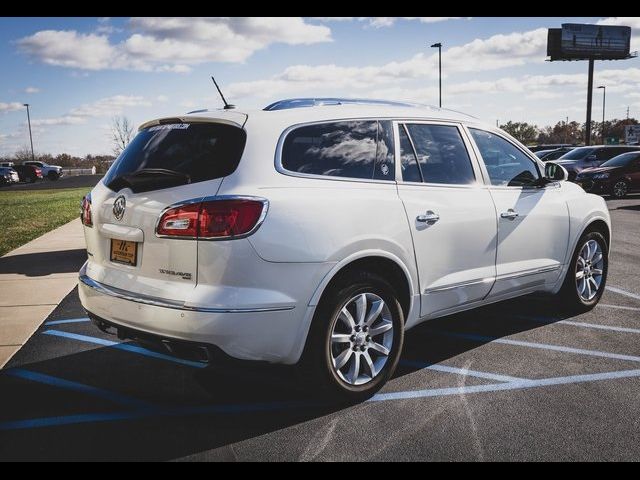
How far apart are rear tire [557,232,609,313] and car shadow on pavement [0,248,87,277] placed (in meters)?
6.18

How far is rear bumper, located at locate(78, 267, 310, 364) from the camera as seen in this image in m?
3.13

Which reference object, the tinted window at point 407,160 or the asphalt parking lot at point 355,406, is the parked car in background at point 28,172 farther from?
the tinted window at point 407,160

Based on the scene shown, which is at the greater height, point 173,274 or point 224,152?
point 224,152

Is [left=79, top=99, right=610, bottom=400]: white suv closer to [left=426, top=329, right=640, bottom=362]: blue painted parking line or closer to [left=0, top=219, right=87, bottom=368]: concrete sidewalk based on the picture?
[left=426, top=329, right=640, bottom=362]: blue painted parking line

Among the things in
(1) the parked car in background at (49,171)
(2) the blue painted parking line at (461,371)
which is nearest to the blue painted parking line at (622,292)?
(2) the blue painted parking line at (461,371)

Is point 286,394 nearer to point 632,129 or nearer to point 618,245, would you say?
point 618,245

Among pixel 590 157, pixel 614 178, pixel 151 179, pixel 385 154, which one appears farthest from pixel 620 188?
pixel 151 179

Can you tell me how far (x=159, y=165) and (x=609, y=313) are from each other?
4404 millimetres

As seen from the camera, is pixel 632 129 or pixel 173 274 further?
pixel 632 129

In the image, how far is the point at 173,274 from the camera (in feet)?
10.7

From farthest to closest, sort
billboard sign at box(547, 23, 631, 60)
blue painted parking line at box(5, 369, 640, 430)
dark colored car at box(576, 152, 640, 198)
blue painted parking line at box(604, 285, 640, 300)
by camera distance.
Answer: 1. billboard sign at box(547, 23, 631, 60)
2. dark colored car at box(576, 152, 640, 198)
3. blue painted parking line at box(604, 285, 640, 300)
4. blue painted parking line at box(5, 369, 640, 430)

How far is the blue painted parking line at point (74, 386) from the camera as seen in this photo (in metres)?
3.78

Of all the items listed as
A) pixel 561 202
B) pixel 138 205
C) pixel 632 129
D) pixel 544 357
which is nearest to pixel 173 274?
pixel 138 205

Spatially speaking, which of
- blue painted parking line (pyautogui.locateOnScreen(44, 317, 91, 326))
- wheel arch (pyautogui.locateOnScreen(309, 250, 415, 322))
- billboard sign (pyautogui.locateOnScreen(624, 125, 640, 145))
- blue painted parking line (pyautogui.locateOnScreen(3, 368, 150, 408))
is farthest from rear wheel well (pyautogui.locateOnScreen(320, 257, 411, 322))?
billboard sign (pyautogui.locateOnScreen(624, 125, 640, 145))
